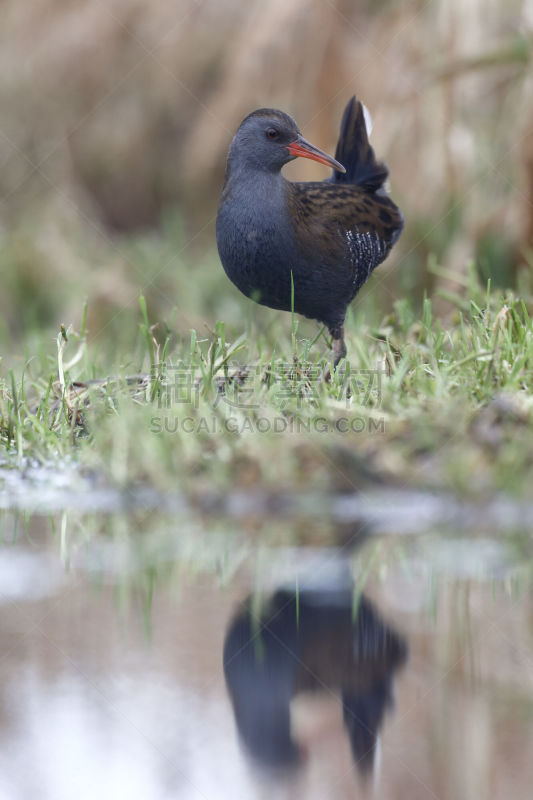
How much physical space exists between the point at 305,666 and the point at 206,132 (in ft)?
24.7

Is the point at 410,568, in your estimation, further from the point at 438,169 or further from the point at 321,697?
the point at 438,169

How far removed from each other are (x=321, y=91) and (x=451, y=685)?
253 inches

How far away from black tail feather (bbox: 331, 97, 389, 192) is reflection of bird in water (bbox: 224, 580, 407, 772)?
3.25 meters

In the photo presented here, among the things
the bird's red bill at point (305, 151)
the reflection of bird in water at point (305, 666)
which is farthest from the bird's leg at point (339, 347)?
the reflection of bird in water at point (305, 666)

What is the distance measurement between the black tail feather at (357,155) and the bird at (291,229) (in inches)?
10.3

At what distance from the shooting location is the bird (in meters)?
4.38

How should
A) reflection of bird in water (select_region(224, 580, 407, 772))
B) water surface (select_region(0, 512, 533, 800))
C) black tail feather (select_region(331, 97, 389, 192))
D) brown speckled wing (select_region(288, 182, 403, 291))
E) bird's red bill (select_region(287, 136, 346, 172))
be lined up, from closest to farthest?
water surface (select_region(0, 512, 533, 800))
reflection of bird in water (select_region(224, 580, 407, 772))
brown speckled wing (select_region(288, 182, 403, 291))
bird's red bill (select_region(287, 136, 346, 172))
black tail feather (select_region(331, 97, 389, 192))

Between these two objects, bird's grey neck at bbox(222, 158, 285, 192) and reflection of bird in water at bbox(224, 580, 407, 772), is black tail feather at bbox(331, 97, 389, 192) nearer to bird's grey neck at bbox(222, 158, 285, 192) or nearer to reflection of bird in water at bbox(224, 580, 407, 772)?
bird's grey neck at bbox(222, 158, 285, 192)

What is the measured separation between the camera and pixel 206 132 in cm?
925

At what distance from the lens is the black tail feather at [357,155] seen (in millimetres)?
5473

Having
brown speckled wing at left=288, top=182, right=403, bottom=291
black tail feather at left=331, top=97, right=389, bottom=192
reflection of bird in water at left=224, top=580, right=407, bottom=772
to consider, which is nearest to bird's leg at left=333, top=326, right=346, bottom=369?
brown speckled wing at left=288, top=182, right=403, bottom=291

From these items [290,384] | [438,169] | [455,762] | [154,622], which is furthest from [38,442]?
[438,169]

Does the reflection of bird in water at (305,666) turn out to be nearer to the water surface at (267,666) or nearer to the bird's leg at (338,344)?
the water surface at (267,666)

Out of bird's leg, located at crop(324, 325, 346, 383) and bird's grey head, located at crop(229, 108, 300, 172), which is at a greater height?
bird's grey head, located at crop(229, 108, 300, 172)
